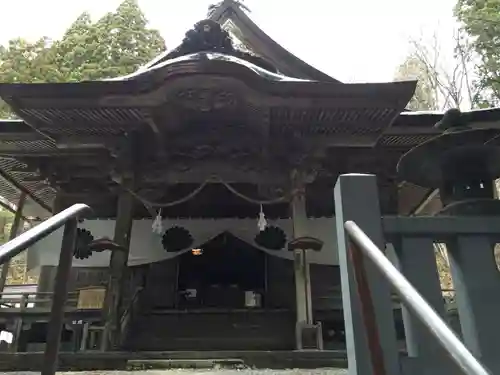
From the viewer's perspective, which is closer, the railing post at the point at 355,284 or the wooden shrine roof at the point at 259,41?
the railing post at the point at 355,284

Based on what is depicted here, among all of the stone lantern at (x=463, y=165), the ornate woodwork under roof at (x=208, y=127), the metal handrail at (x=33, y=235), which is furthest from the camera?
the ornate woodwork under roof at (x=208, y=127)

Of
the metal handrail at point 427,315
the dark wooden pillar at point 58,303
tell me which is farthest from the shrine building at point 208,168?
the metal handrail at point 427,315

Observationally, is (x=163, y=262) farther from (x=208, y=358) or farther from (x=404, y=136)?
(x=404, y=136)

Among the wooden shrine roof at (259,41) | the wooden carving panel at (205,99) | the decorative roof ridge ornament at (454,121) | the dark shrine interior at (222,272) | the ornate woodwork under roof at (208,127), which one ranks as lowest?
the decorative roof ridge ornament at (454,121)

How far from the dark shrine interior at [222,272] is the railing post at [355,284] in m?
8.98

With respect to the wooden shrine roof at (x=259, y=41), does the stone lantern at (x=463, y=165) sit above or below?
below

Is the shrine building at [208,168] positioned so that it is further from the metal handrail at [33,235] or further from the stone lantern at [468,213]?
the metal handrail at [33,235]

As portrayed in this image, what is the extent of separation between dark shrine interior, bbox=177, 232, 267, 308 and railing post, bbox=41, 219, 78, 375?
8825 millimetres

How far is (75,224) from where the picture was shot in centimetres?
242

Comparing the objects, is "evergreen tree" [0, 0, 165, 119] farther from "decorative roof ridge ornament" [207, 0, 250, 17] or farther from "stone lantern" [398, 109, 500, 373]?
"stone lantern" [398, 109, 500, 373]

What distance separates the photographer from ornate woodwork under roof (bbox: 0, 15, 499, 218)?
7.07m

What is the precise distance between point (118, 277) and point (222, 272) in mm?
5135

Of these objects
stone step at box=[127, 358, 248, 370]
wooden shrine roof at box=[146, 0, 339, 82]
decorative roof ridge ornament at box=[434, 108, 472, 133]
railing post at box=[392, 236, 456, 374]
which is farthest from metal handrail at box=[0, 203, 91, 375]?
wooden shrine roof at box=[146, 0, 339, 82]

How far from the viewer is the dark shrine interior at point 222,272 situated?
11.5m
